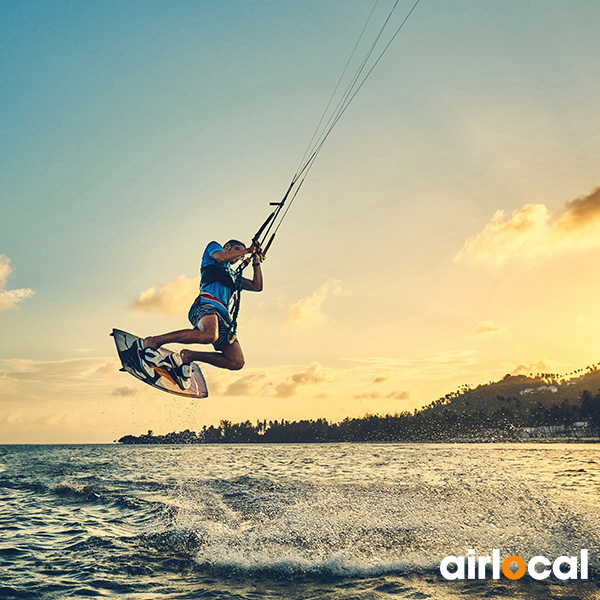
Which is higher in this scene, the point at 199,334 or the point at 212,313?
the point at 212,313

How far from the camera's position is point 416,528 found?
41.4 feet

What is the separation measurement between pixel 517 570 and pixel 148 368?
8279 millimetres

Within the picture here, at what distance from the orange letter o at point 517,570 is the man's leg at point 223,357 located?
22.5 ft

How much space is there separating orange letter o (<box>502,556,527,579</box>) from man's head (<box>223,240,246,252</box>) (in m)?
8.15

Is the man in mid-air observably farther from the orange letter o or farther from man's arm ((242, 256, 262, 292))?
the orange letter o

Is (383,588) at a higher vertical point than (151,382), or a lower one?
lower

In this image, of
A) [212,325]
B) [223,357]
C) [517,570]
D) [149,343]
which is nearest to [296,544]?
[517,570]

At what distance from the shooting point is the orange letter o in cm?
977

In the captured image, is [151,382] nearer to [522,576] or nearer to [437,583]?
[437,583]

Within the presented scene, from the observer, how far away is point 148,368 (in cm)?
801

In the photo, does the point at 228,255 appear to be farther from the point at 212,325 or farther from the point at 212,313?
the point at 212,325

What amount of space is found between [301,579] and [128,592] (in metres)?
3.19

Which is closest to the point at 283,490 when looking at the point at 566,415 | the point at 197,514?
the point at 197,514

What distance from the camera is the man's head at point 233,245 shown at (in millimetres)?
8133
